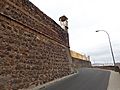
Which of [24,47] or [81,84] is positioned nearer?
[24,47]

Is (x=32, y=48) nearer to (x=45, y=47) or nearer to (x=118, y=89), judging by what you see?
(x=45, y=47)

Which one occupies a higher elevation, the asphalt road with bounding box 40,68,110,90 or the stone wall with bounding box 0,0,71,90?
the stone wall with bounding box 0,0,71,90

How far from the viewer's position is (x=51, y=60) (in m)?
17.8

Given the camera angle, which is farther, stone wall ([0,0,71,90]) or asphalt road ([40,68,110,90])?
asphalt road ([40,68,110,90])

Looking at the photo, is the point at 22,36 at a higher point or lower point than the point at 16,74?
higher

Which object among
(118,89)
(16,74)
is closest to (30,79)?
(16,74)

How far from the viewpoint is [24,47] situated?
12.7m

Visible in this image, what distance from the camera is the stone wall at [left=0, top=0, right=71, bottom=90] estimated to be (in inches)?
418

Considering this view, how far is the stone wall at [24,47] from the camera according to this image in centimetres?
1062

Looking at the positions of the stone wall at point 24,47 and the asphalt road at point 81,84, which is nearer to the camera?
the stone wall at point 24,47

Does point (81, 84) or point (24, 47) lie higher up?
point (24, 47)

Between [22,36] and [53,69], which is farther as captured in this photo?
[53,69]

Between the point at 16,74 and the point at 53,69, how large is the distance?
6.97 m

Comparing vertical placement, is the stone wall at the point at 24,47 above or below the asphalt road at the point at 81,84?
above
